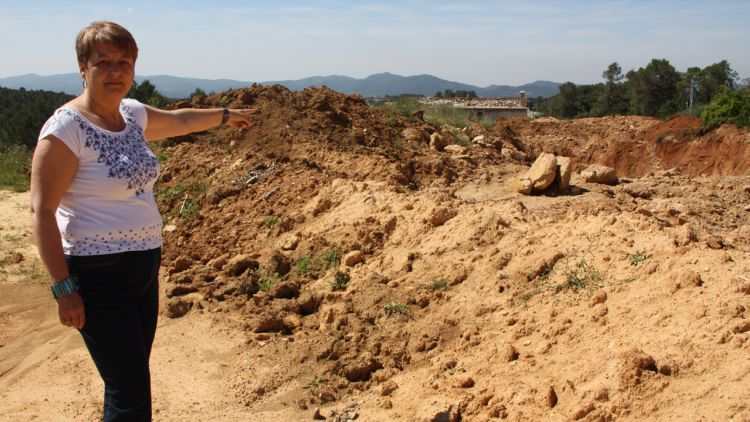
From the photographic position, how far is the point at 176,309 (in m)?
5.64

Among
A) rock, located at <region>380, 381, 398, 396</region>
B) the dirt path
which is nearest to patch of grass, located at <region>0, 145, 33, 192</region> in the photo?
the dirt path

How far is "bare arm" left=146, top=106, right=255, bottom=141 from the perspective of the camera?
293cm

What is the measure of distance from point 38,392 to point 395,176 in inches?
161

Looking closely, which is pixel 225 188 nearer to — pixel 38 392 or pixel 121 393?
pixel 38 392

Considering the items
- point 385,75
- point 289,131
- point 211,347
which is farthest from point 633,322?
point 385,75

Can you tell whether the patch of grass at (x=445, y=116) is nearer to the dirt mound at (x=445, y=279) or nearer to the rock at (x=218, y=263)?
the dirt mound at (x=445, y=279)

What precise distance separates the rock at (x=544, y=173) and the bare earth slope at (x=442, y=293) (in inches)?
6.7

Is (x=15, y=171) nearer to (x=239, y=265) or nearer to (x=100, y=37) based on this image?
(x=239, y=265)

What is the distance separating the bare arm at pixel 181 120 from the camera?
2930 mm

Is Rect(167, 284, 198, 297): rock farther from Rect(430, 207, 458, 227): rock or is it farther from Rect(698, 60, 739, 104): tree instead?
Rect(698, 60, 739, 104): tree

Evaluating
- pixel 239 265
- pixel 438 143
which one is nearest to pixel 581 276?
pixel 239 265

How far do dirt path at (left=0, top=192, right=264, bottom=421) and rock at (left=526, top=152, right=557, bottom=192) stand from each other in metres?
3.54

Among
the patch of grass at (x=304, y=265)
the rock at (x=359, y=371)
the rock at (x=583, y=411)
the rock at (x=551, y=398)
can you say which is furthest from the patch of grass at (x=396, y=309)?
the rock at (x=583, y=411)

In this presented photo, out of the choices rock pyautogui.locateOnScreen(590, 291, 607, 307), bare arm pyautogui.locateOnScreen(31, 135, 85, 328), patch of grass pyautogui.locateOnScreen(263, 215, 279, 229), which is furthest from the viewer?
patch of grass pyautogui.locateOnScreen(263, 215, 279, 229)
